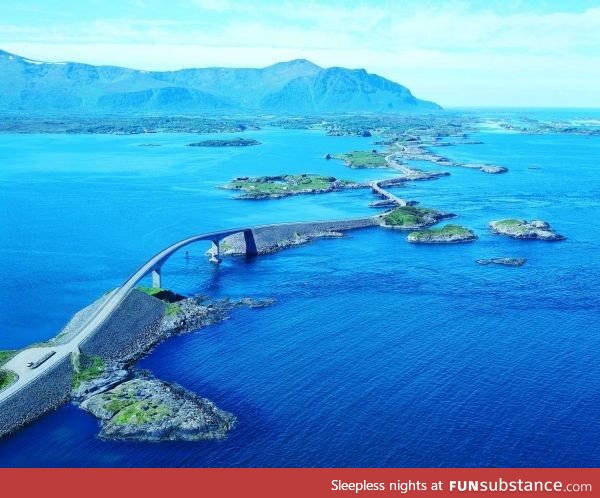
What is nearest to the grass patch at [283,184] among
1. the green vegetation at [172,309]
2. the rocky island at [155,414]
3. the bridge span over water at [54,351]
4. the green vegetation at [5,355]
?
the bridge span over water at [54,351]

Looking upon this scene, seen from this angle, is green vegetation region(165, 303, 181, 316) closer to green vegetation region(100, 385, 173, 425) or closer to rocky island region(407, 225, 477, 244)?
green vegetation region(100, 385, 173, 425)

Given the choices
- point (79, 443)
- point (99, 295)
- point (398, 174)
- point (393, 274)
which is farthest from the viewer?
point (398, 174)

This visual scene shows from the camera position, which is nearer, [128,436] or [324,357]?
[128,436]

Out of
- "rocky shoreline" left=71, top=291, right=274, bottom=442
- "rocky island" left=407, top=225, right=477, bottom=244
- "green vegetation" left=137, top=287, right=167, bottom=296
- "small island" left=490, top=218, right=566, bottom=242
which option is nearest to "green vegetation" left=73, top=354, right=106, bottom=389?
"rocky shoreline" left=71, top=291, right=274, bottom=442

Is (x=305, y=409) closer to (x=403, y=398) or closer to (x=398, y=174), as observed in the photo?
(x=403, y=398)

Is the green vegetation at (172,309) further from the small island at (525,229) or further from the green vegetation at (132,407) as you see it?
the small island at (525,229)

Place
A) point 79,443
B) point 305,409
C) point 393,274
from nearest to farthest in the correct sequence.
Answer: point 79,443 → point 305,409 → point 393,274

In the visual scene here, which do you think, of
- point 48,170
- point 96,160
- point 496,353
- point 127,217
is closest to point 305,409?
point 496,353
